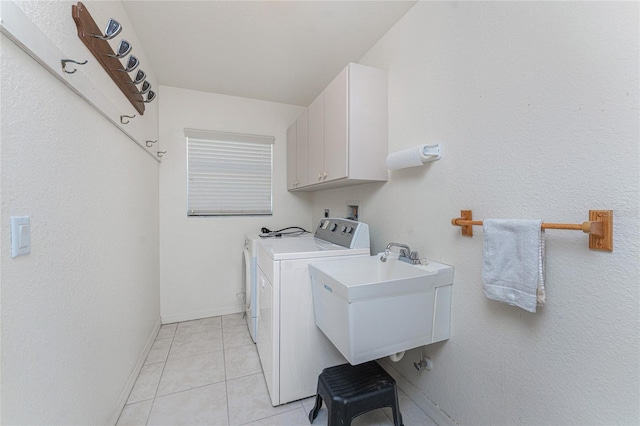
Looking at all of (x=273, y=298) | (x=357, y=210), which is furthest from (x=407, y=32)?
→ (x=273, y=298)

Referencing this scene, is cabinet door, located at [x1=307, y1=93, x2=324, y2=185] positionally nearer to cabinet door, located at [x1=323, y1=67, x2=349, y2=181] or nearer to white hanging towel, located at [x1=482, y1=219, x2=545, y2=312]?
cabinet door, located at [x1=323, y1=67, x2=349, y2=181]

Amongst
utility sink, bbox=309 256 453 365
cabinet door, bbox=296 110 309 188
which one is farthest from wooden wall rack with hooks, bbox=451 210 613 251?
cabinet door, bbox=296 110 309 188

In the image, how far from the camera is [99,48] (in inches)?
50.4

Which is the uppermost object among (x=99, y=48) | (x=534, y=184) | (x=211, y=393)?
(x=99, y=48)

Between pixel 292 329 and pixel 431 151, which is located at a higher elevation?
pixel 431 151

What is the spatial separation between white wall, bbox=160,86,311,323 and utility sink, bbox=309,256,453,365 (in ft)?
5.61

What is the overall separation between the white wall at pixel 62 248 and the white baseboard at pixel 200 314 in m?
1.07

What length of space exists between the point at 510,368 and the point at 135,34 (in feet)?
9.85

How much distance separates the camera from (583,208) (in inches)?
34.8

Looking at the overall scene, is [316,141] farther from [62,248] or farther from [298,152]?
[62,248]

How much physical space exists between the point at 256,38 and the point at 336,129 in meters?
0.90

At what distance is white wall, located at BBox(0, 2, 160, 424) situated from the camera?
75 centimetres

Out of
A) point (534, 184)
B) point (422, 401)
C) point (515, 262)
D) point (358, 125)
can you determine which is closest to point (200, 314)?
point (422, 401)

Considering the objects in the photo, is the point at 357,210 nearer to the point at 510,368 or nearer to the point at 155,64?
the point at 510,368
